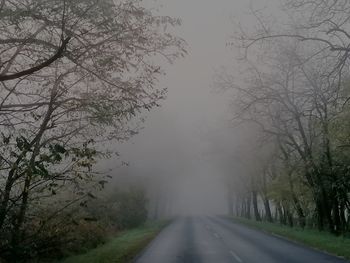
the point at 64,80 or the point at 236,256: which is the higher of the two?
the point at 64,80

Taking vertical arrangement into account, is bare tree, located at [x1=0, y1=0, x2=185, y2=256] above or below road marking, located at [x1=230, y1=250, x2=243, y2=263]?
above

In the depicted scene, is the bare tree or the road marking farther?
the road marking

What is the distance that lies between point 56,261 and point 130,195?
24.3 metres

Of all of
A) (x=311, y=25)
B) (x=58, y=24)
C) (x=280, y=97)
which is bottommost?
(x=58, y=24)

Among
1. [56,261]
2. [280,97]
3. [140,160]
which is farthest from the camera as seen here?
[140,160]

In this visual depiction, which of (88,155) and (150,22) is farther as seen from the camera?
(150,22)

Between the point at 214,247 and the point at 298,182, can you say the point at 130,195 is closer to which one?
the point at 298,182

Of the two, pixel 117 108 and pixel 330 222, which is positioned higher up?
pixel 117 108

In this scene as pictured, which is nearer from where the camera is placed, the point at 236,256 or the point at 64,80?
the point at 64,80

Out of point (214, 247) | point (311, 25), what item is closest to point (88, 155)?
point (311, 25)

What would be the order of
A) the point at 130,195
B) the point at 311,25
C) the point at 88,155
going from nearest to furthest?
the point at 88,155 < the point at 311,25 < the point at 130,195

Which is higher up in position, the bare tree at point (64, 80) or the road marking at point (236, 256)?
the bare tree at point (64, 80)

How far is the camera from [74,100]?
10.2 m

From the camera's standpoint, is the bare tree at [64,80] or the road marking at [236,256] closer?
the bare tree at [64,80]
